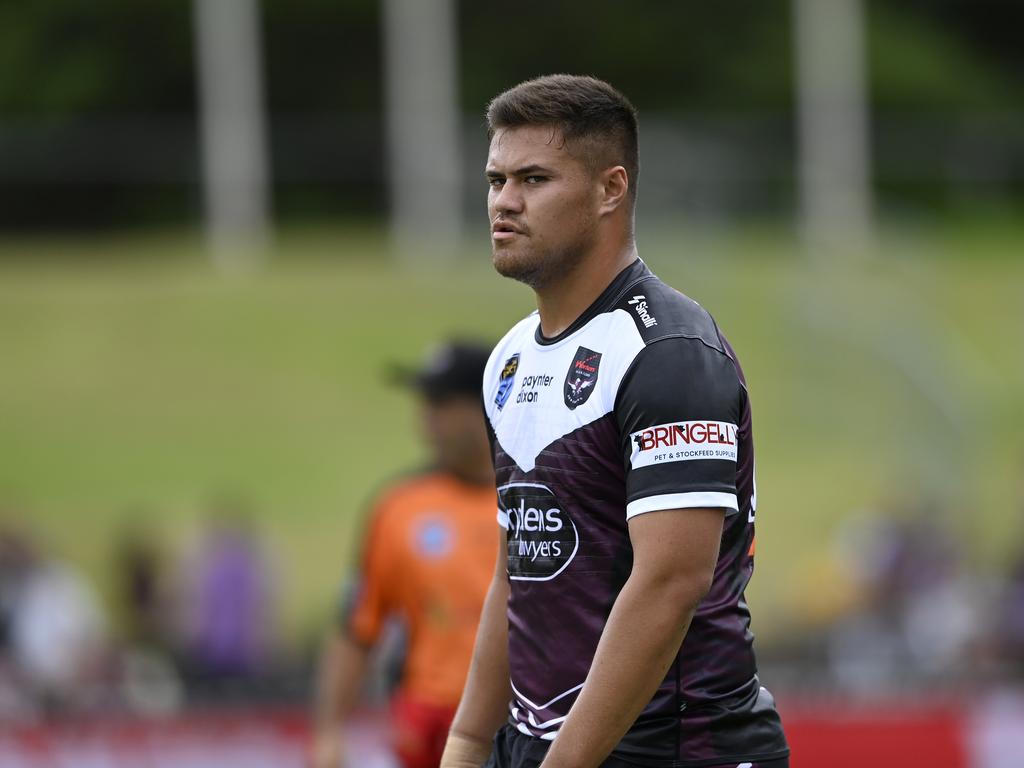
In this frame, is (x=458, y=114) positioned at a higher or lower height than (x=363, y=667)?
higher

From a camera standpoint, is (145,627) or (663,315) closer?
(663,315)

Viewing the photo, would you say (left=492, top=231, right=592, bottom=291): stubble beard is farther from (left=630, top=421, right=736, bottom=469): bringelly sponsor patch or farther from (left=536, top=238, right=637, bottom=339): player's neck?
(left=630, top=421, right=736, bottom=469): bringelly sponsor patch

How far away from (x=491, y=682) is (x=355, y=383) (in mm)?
17754

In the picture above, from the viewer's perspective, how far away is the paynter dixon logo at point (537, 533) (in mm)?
3633

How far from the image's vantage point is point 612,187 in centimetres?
370

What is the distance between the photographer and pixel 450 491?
6.32m

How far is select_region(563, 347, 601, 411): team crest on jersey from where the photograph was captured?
3.58 metres

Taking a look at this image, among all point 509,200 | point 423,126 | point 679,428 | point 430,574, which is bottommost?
point 430,574

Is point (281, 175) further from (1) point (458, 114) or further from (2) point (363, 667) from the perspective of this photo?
(2) point (363, 667)

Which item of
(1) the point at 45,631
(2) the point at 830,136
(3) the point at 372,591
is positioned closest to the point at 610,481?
(3) the point at 372,591

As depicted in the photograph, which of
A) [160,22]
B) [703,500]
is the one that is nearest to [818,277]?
[160,22]

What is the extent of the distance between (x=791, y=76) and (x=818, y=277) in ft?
30.1

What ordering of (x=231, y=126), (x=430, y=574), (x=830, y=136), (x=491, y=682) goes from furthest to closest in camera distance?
(x=830, y=136)
(x=231, y=126)
(x=430, y=574)
(x=491, y=682)

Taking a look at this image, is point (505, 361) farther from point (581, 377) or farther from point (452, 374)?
point (452, 374)
